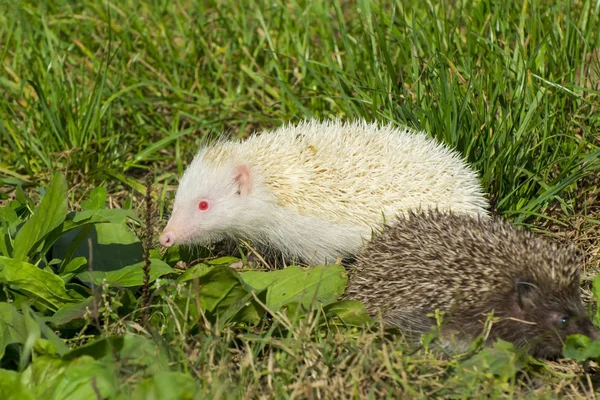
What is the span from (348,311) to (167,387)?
1.25 m

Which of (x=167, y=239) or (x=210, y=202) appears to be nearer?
(x=167, y=239)

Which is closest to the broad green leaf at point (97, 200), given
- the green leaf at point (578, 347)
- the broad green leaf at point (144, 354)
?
the broad green leaf at point (144, 354)

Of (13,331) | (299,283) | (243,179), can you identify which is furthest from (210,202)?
(13,331)

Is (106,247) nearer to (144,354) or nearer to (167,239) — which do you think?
(167,239)

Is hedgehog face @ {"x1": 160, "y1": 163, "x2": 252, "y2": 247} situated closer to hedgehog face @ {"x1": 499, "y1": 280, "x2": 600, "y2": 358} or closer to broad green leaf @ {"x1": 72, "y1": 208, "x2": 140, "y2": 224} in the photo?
broad green leaf @ {"x1": 72, "y1": 208, "x2": 140, "y2": 224}

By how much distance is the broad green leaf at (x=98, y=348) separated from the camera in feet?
11.1

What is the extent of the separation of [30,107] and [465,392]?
402 cm

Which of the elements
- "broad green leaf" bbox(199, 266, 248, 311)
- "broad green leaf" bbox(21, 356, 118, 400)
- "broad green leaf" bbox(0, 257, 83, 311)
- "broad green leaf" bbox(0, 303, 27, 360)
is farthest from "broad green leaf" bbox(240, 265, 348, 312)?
"broad green leaf" bbox(0, 303, 27, 360)

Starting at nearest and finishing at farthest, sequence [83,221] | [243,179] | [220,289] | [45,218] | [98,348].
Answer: [98,348] → [220,289] → [45,218] → [83,221] → [243,179]

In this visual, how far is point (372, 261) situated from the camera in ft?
14.3

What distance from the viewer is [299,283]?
13.9ft

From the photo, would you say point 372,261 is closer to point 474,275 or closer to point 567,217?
point 474,275

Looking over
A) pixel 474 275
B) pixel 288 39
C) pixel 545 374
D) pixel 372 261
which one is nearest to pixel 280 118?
pixel 288 39

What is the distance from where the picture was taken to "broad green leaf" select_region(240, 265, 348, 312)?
4.12 m
